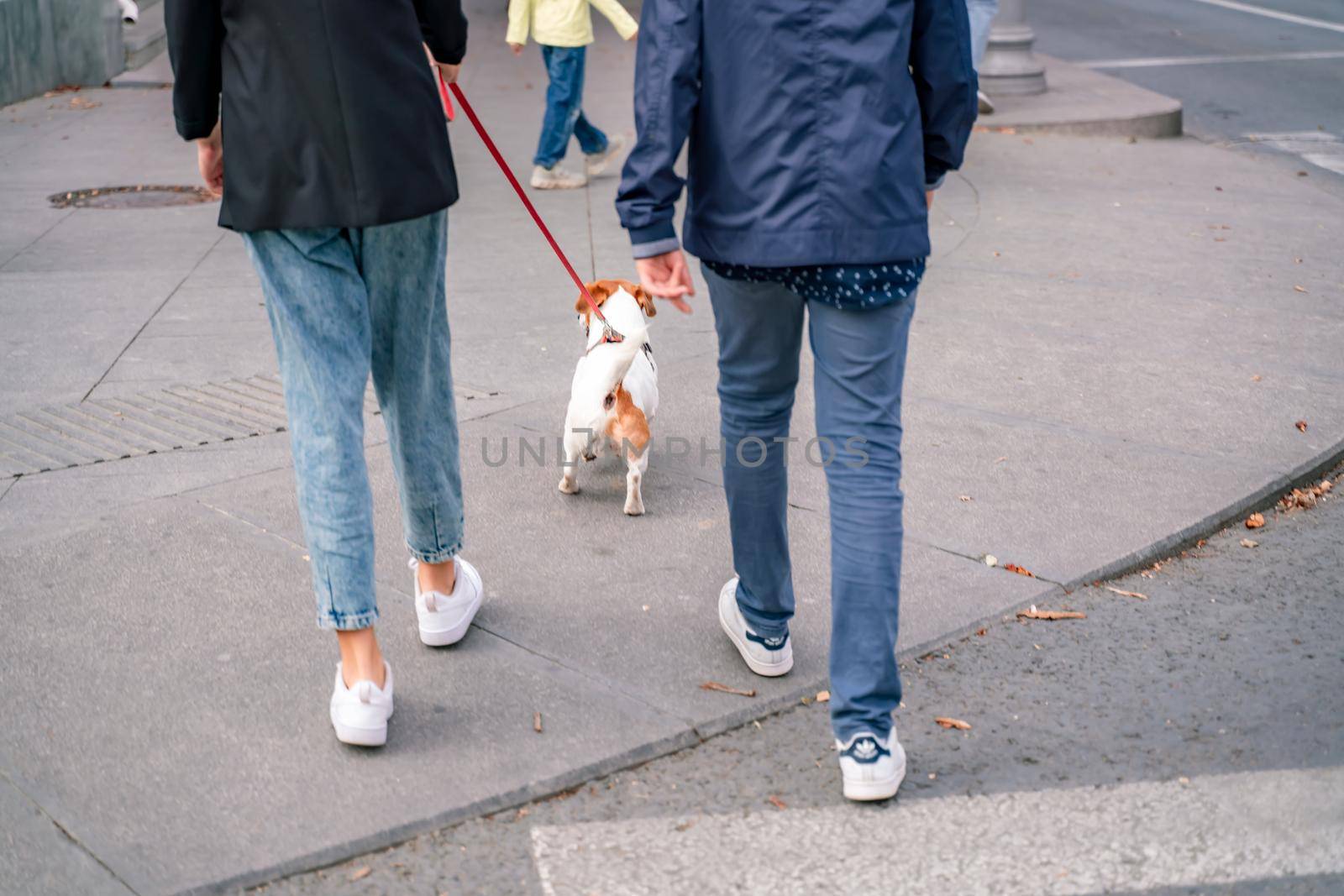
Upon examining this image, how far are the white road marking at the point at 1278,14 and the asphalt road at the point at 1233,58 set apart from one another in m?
0.01

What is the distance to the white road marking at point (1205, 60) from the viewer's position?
16453 millimetres

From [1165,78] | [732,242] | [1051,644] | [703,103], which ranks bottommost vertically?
[1165,78]

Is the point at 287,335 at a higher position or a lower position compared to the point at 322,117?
lower

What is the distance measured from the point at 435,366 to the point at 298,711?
0.85 metres

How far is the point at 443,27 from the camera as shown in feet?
10.8

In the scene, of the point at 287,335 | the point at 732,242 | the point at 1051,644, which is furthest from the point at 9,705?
the point at 1051,644

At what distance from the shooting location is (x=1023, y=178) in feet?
32.8

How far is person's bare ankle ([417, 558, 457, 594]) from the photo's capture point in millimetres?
3664

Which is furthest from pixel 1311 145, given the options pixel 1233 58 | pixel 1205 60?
pixel 1233 58

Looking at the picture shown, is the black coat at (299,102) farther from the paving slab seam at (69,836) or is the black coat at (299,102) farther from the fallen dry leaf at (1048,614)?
the fallen dry leaf at (1048,614)

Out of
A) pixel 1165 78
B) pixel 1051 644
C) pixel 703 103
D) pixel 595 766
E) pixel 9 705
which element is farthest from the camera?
pixel 1165 78

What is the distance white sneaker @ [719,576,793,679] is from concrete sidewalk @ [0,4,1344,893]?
0.05m

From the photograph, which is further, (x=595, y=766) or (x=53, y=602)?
(x=53, y=602)

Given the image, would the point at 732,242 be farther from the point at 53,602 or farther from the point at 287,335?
the point at 53,602
